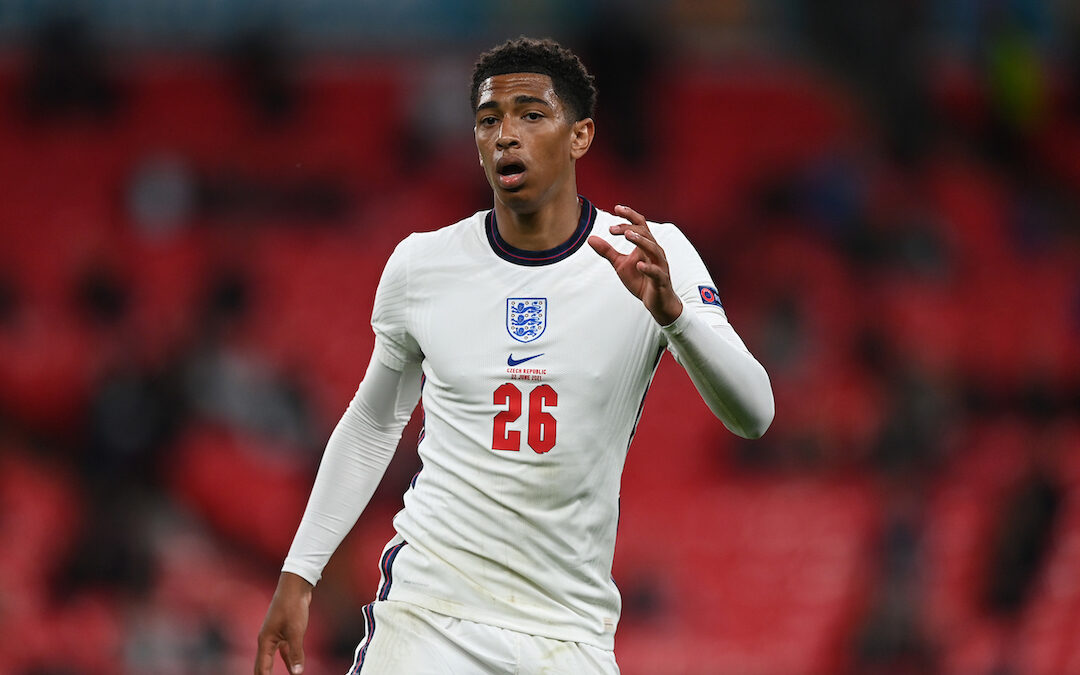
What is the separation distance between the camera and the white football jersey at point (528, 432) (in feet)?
8.76

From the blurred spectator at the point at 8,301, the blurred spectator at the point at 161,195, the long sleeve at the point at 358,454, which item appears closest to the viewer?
the long sleeve at the point at 358,454

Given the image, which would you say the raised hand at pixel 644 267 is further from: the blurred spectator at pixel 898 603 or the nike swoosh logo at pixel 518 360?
the blurred spectator at pixel 898 603

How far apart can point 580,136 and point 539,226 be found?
9.5 inches

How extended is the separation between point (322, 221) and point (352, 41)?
124cm

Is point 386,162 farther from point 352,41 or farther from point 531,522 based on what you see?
point 531,522

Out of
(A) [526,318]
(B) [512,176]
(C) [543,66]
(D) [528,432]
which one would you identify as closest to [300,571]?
(D) [528,432]

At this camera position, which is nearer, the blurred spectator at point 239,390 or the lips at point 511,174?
the lips at point 511,174

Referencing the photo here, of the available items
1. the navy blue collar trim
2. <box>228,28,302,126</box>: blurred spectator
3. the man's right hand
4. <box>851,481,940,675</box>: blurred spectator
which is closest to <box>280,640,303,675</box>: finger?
the man's right hand

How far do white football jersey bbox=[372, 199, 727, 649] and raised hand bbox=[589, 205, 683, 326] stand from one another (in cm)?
26

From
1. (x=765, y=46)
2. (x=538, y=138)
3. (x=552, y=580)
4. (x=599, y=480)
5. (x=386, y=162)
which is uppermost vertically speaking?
(x=765, y=46)

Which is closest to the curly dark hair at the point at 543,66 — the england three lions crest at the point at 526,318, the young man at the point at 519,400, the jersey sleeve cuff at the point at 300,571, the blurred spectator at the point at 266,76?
the young man at the point at 519,400

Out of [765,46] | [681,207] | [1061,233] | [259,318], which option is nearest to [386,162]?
[259,318]

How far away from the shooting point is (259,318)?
8.32 meters

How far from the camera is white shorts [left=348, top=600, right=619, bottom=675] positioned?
8.55 feet
